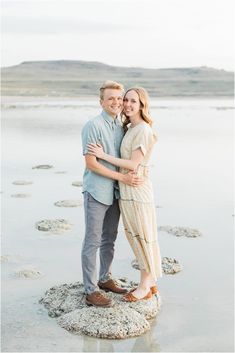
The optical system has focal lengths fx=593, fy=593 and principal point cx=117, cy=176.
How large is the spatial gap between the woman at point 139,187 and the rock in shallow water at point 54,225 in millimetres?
2473

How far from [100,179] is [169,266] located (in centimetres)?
166

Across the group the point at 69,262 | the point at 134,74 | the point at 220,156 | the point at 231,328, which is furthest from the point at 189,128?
the point at 134,74

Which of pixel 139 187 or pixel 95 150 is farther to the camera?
pixel 139 187

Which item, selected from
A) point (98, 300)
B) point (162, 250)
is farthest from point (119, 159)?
point (162, 250)

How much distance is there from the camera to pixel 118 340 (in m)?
4.88

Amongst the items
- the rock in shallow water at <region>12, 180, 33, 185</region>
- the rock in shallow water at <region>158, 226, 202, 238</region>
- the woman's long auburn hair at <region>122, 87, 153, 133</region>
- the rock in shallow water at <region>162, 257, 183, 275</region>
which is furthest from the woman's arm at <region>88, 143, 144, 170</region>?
the rock in shallow water at <region>12, 180, 33, 185</region>

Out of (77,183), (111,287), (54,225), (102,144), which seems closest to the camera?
(102,144)

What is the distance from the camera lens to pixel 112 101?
5207 mm

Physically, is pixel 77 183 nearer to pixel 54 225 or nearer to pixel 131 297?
pixel 54 225

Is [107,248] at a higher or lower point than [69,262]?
higher

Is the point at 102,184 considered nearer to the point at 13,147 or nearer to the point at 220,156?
the point at 220,156

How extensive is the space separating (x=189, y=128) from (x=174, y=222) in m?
13.0

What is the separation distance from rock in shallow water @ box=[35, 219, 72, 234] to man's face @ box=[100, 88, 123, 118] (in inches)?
111

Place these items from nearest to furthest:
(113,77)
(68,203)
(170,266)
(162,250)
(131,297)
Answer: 1. (131,297)
2. (170,266)
3. (162,250)
4. (68,203)
5. (113,77)
